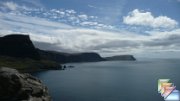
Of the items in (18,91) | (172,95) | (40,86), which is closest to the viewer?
(172,95)

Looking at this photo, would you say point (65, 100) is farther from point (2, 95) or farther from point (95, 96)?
point (2, 95)

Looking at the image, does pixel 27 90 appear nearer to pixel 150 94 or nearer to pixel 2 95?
pixel 2 95

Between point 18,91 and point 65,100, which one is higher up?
point 18,91

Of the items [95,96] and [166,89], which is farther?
[95,96]

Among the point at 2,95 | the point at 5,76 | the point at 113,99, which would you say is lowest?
the point at 113,99

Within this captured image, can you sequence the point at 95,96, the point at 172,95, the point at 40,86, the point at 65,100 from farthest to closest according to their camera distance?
the point at 95,96 → the point at 65,100 → the point at 40,86 → the point at 172,95

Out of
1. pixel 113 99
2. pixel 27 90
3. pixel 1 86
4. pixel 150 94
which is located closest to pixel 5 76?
pixel 1 86
